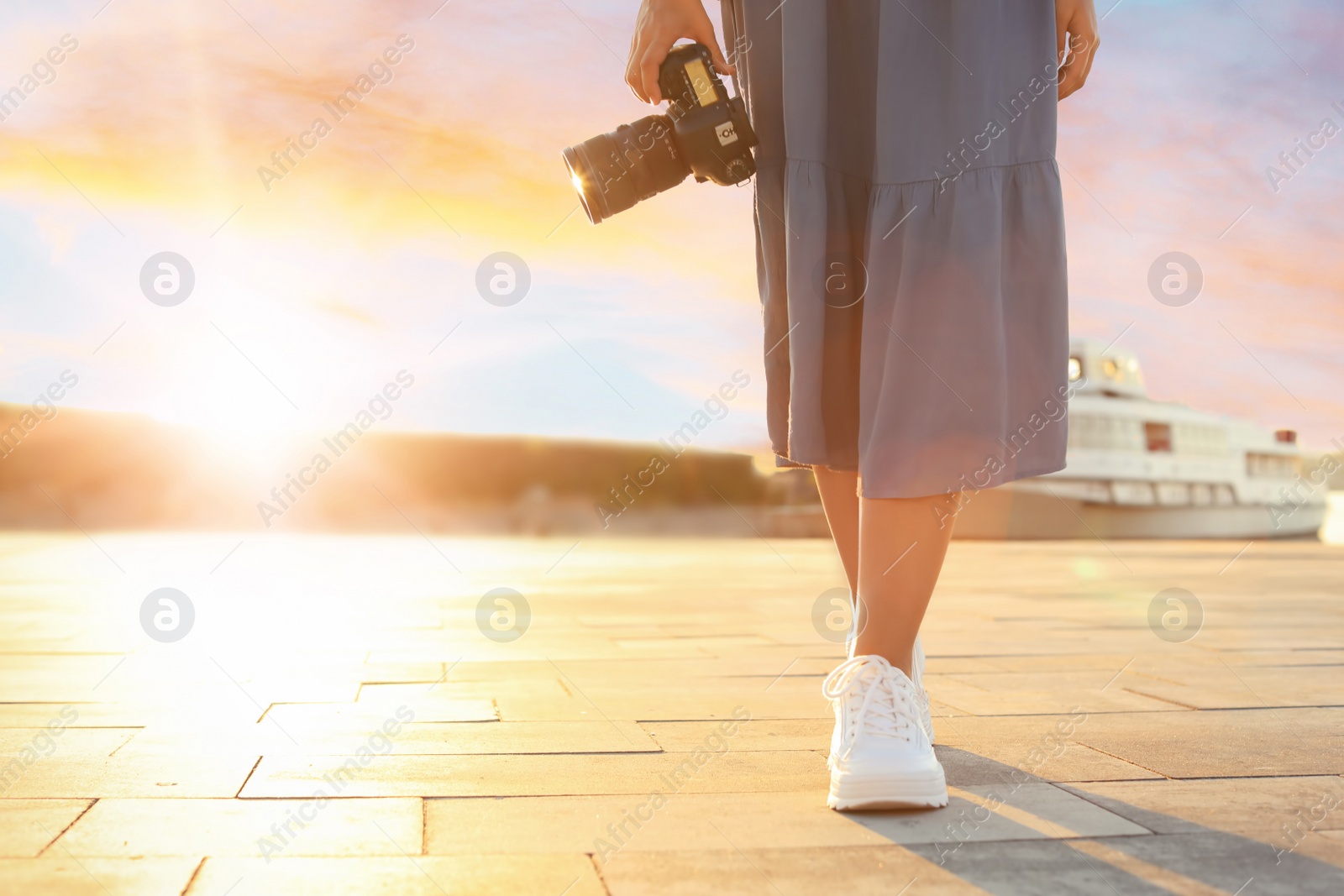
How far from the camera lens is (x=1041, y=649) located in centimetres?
281

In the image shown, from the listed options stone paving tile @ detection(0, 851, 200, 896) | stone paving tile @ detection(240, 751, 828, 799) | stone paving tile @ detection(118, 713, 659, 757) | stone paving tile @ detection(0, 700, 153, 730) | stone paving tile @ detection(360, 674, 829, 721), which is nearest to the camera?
stone paving tile @ detection(0, 851, 200, 896)

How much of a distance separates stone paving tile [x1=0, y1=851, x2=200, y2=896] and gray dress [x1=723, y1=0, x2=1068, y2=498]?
0.88m

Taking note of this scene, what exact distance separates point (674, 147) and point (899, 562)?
655mm

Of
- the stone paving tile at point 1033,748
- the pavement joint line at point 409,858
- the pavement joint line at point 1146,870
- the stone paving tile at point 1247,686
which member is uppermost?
the stone paving tile at point 1247,686

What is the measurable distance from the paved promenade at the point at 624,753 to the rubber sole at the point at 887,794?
0.02m

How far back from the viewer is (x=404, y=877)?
0.98 m

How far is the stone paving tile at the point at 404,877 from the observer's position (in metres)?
0.95

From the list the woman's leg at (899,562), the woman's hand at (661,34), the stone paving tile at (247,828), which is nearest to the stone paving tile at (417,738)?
the stone paving tile at (247,828)

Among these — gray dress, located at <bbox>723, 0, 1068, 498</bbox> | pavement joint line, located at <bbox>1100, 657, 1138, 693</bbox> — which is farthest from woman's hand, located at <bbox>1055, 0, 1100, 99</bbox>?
pavement joint line, located at <bbox>1100, 657, 1138, 693</bbox>

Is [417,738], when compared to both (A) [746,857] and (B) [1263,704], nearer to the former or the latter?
(A) [746,857]

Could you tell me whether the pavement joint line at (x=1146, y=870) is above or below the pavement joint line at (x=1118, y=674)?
below

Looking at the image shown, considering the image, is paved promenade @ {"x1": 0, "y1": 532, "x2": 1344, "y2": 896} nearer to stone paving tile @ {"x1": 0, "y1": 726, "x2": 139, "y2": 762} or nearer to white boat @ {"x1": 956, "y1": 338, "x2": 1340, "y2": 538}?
stone paving tile @ {"x1": 0, "y1": 726, "x2": 139, "y2": 762}

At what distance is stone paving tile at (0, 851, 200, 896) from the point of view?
941mm

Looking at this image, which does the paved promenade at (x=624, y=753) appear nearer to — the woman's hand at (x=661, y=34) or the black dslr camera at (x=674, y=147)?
the black dslr camera at (x=674, y=147)
